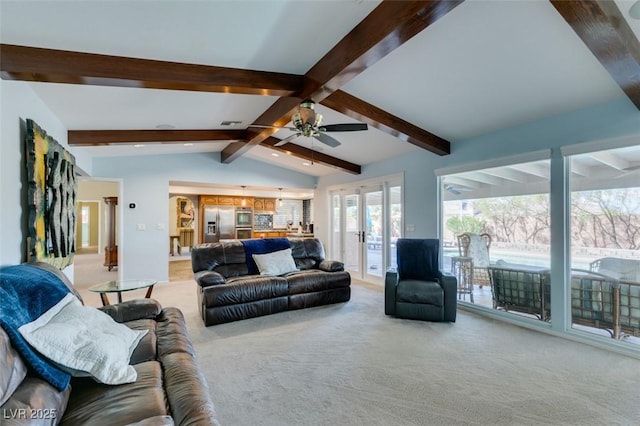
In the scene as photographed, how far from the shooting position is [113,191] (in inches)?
425

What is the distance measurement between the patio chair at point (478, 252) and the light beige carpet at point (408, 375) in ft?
2.32

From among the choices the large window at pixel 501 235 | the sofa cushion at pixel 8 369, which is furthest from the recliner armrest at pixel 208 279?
the large window at pixel 501 235

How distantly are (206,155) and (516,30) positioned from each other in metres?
5.86

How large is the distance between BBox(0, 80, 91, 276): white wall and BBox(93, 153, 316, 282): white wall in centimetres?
343

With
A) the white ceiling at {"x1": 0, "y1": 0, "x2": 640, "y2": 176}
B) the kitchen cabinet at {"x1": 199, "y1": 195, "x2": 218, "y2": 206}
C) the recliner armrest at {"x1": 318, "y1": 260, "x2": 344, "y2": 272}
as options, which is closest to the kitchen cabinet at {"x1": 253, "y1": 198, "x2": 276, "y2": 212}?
the kitchen cabinet at {"x1": 199, "y1": 195, "x2": 218, "y2": 206}

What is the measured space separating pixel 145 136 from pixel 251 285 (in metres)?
2.75

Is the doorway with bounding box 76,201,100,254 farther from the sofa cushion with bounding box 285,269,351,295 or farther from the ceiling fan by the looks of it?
the ceiling fan

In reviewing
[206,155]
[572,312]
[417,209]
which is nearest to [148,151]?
[206,155]

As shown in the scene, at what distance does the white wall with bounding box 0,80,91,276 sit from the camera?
211cm

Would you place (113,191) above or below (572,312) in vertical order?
above

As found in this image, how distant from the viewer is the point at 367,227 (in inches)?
254

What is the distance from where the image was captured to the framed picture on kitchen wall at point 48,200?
2.44 metres

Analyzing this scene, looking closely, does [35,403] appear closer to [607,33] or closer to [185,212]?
[607,33]

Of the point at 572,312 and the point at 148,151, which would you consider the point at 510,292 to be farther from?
the point at 148,151
